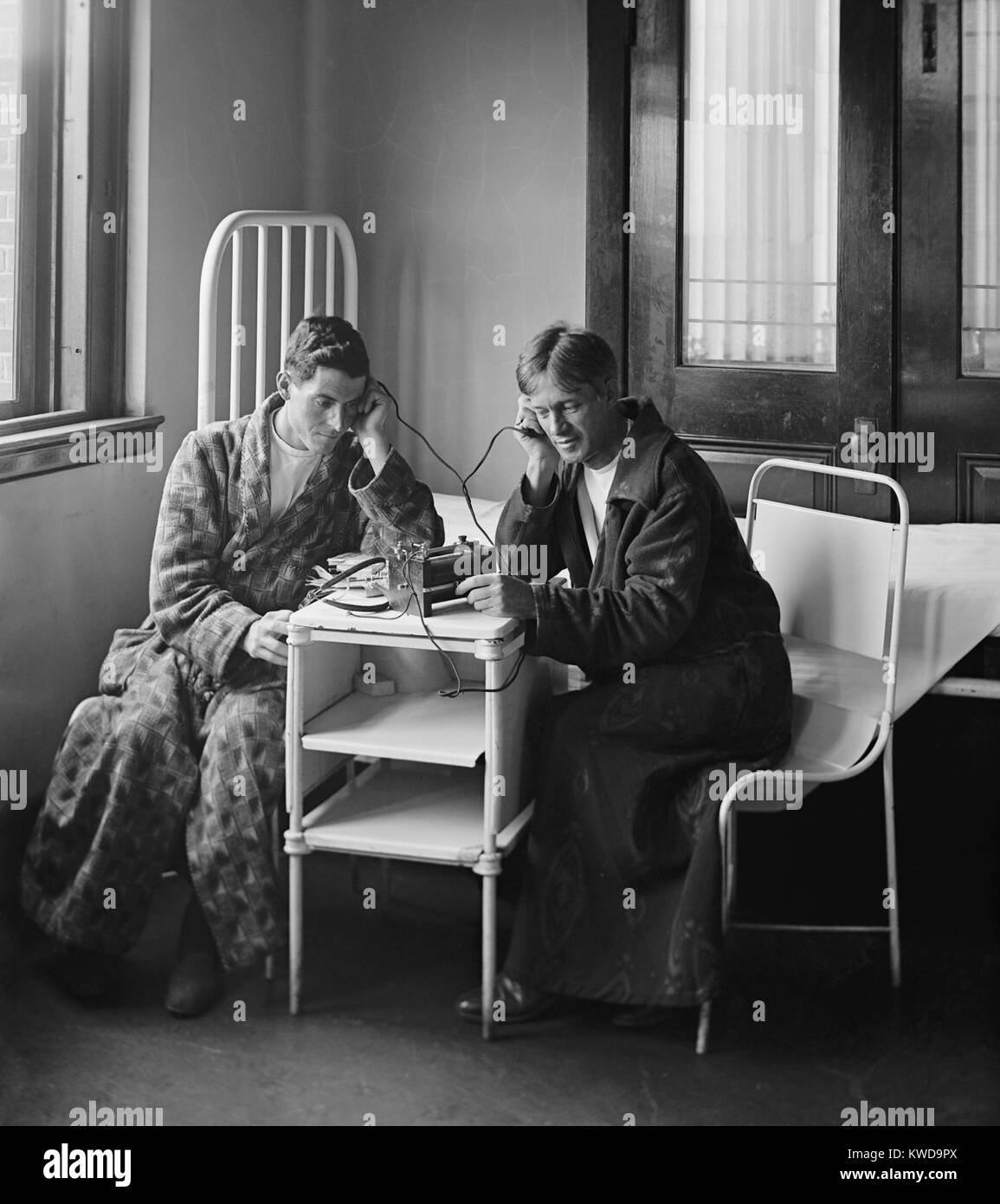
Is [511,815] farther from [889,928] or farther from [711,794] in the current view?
[889,928]

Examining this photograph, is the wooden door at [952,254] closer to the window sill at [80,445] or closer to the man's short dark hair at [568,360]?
the man's short dark hair at [568,360]

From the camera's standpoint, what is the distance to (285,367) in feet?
8.95

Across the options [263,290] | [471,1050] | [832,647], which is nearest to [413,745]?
[471,1050]

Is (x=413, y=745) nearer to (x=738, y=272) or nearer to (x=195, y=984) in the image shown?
(x=195, y=984)

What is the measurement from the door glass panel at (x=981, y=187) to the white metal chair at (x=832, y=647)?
2.43 feet

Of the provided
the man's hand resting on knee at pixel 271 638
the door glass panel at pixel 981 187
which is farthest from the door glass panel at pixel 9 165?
the door glass panel at pixel 981 187

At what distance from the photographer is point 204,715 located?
2703mm

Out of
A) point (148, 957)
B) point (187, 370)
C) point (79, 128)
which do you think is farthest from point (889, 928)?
point (79, 128)

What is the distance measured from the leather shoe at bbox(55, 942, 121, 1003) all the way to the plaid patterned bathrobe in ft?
0.06

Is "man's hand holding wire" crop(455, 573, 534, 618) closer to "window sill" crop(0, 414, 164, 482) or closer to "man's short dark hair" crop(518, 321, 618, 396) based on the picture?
"man's short dark hair" crop(518, 321, 618, 396)

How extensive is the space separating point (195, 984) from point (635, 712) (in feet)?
2.79

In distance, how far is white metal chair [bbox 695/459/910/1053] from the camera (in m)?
2.60

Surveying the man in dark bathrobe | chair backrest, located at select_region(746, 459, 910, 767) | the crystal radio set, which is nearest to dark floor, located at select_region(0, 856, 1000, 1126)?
the man in dark bathrobe
